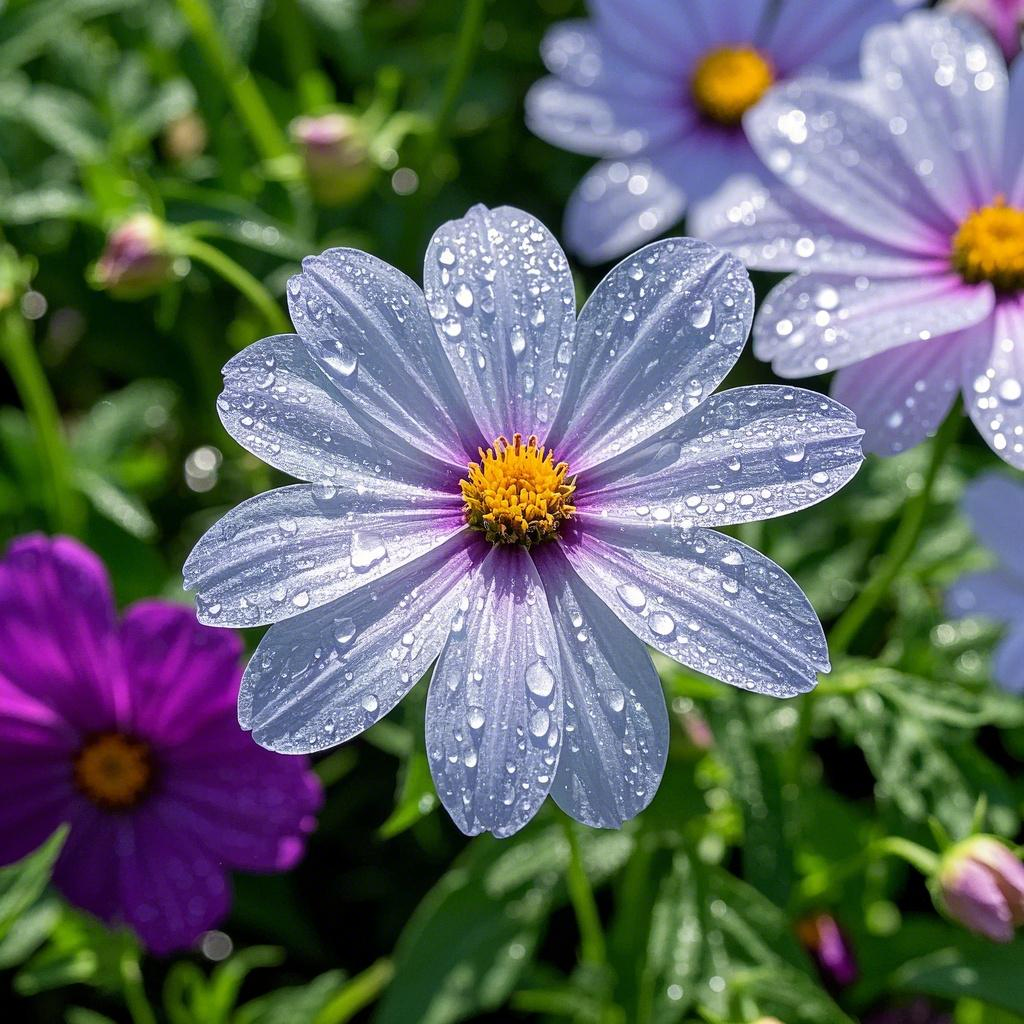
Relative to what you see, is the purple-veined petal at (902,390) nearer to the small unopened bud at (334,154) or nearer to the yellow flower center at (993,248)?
the yellow flower center at (993,248)

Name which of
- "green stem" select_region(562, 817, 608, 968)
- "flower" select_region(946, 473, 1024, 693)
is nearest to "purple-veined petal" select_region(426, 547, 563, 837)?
"green stem" select_region(562, 817, 608, 968)

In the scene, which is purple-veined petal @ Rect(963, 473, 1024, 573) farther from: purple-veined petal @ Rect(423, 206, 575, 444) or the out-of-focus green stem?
the out-of-focus green stem

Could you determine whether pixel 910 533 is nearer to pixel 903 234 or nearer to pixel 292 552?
pixel 903 234

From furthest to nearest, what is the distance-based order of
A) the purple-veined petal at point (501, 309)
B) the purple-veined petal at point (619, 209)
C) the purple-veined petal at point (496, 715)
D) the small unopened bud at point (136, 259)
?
1. the purple-veined petal at point (619, 209)
2. the small unopened bud at point (136, 259)
3. the purple-veined petal at point (501, 309)
4. the purple-veined petal at point (496, 715)

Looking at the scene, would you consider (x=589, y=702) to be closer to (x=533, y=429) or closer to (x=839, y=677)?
(x=533, y=429)

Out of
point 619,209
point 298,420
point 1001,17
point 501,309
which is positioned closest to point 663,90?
point 619,209

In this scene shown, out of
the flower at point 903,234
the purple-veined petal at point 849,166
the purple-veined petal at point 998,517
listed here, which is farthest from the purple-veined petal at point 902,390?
the purple-veined petal at point 998,517

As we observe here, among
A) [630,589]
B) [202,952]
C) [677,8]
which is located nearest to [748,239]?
[630,589]
